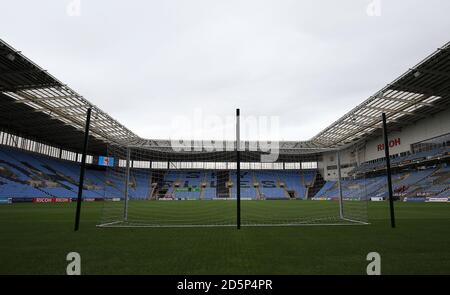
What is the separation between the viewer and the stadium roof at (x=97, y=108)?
20.4 metres

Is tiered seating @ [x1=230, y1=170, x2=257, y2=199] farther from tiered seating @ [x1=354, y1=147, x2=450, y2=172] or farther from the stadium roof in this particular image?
tiered seating @ [x1=354, y1=147, x2=450, y2=172]

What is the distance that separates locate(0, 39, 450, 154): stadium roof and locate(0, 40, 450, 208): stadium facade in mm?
97

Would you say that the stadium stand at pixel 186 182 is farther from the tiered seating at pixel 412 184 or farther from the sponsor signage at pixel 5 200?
the sponsor signage at pixel 5 200

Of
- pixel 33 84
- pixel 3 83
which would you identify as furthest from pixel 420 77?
pixel 3 83

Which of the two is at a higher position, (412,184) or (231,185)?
(412,184)

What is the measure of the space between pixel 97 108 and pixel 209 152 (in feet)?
25.8

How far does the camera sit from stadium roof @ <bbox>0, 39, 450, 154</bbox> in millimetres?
20375

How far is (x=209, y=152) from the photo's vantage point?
19.8 metres

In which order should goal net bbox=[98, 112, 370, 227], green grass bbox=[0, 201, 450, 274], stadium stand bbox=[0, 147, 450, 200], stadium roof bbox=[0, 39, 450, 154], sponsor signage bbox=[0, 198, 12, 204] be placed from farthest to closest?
1. stadium stand bbox=[0, 147, 450, 200]
2. sponsor signage bbox=[0, 198, 12, 204]
3. stadium roof bbox=[0, 39, 450, 154]
4. goal net bbox=[98, 112, 370, 227]
5. green grass bbox=[0, 201, 450, 274]

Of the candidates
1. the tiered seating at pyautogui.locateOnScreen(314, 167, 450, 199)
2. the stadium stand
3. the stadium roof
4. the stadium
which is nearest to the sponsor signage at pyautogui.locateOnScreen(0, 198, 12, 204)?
the stadium

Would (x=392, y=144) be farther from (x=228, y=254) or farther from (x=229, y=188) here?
(x=228, y=254)

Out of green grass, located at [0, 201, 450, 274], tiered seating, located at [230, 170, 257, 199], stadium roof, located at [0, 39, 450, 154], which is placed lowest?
green grass, located at [0, 201, 450, 274]

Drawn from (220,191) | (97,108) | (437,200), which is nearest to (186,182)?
(220,191)

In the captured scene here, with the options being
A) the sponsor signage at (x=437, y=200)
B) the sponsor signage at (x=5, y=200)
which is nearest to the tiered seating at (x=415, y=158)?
the sponsor signage at (x=437, y=200)
